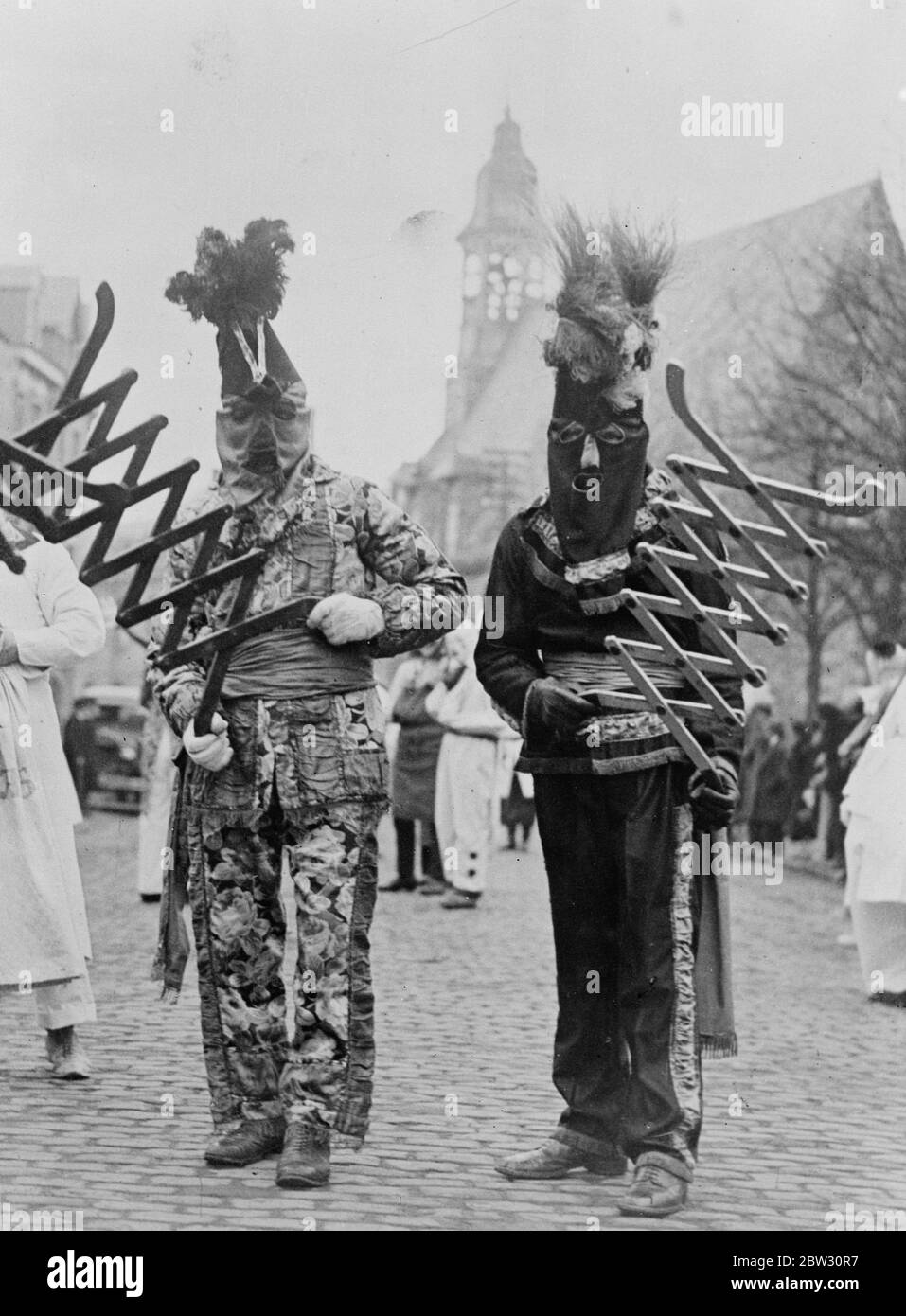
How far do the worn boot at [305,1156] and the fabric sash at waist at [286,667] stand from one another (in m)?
1.09

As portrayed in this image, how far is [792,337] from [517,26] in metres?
2.85

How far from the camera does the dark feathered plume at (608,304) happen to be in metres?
5.83

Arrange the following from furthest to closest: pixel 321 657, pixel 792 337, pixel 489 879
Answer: pixel 489 879 < pixel 792 337 < pixel 321 657

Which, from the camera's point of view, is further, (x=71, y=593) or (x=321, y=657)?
(x=71, y=593)

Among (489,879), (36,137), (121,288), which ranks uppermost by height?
(36,137)

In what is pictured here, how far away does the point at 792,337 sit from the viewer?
9.01 meters

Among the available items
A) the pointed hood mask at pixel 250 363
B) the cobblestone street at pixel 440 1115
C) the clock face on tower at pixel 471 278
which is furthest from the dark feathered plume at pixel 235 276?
the cobblestone street at pixel 440 1115

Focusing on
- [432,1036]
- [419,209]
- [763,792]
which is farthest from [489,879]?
[419,209]

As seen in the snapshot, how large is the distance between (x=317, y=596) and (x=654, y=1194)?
173 cm

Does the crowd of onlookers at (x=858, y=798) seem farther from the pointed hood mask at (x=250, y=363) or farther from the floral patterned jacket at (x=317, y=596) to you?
the pointed hood mask at (x=250, y=363)

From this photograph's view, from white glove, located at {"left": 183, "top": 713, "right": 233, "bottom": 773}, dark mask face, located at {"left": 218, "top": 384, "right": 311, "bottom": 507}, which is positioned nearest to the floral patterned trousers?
white glove, located at {"left": 183, "top": 713, "right": 233, "bottom": 773}

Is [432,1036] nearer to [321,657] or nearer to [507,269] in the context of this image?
[321,657]

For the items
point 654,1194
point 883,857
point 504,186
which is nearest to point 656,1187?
point 654,1194

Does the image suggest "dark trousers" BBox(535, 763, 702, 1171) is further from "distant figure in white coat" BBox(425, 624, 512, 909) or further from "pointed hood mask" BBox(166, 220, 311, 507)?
"distant figure in white coat" BBox(425, 624, 512, 909)
